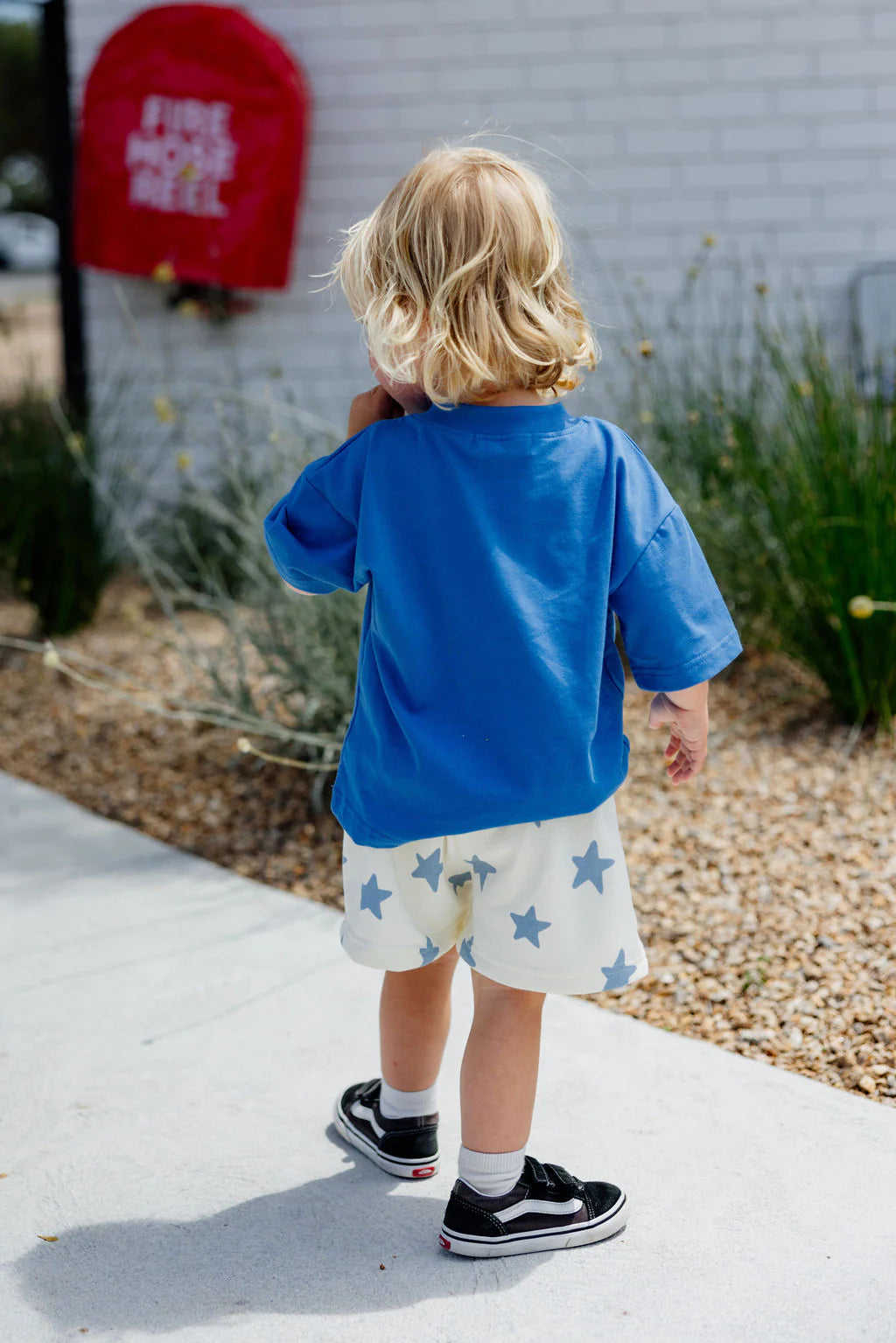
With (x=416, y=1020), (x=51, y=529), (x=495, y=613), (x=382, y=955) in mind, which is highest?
(x=495, y=613)

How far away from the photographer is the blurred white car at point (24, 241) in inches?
926

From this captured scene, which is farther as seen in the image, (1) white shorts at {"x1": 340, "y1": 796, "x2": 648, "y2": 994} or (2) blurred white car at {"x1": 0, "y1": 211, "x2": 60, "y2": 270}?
(2) blurred white car at {"x1": 0, "y1": 211, "x2": 60, "y2": 270}

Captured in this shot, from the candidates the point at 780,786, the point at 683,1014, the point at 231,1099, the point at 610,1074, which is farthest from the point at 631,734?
the point at 231,1099

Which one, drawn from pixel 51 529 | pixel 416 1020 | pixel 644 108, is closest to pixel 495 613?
pixel 416 1020

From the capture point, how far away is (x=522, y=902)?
1.50 m

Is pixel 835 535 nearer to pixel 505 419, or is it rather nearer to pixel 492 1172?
pixel 505 419

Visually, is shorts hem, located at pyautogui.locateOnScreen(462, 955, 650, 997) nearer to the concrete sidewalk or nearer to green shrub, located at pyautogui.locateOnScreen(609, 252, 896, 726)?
the concrete sidewalk

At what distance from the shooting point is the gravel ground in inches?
83.1

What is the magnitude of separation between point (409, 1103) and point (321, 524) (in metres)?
0.77

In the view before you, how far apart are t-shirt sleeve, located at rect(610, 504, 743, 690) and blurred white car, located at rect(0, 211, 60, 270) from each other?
24107 millimetres

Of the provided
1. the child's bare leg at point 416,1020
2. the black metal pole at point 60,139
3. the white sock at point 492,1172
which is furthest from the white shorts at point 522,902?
the black metal pole at point 60,139

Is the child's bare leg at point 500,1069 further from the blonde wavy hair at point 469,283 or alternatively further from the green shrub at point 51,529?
the green shrub at point 51,529

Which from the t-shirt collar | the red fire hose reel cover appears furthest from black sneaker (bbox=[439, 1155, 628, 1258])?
the red fire hose reel cover

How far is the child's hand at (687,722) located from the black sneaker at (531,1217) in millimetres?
522
